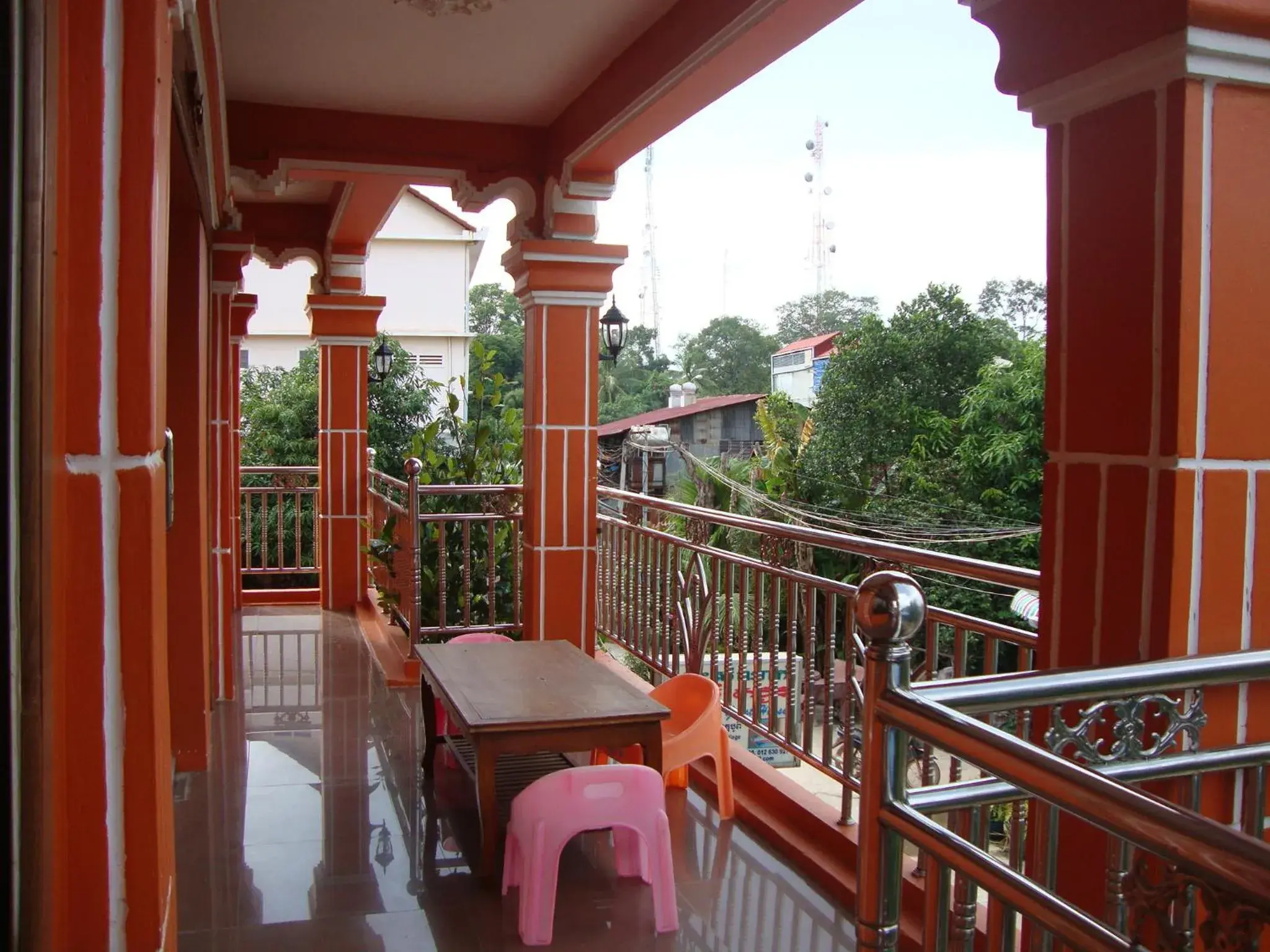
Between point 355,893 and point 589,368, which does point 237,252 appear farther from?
point 355,893

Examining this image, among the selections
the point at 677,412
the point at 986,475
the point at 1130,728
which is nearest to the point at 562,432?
the point at 1130,728

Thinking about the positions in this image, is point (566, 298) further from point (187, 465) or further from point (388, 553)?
point (388, 553)

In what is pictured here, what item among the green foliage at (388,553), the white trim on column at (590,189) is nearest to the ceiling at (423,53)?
the white trim on column at (590,189)

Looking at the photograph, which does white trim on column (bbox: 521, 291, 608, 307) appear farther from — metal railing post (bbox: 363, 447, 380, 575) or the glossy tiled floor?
metal railing post (bbox: 363, 447, 380, 575)

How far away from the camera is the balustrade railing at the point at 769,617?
264 centimetres

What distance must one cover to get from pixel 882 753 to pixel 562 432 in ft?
13.0

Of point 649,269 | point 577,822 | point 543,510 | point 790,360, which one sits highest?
point 649,269

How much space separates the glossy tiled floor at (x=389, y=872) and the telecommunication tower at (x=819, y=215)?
33.6m

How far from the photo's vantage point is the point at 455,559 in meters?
5.91

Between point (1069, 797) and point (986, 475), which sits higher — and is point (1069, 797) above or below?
above

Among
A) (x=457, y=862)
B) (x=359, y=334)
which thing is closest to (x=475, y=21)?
(x=457, y=862)

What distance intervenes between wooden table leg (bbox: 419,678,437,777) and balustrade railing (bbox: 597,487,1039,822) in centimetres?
99

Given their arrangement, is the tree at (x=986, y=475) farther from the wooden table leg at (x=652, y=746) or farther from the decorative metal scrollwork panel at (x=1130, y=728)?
the decorative metal scrollwork panel at (x=1130, y=728)

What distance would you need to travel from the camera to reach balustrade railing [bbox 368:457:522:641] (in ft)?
A: 18.3
